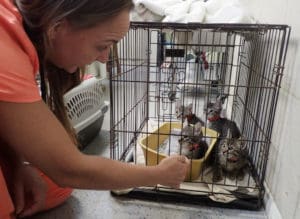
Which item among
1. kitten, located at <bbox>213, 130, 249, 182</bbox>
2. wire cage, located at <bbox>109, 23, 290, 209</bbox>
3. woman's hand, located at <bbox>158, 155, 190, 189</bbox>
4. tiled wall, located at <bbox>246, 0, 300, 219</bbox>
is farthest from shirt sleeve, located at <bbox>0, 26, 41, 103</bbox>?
kitten, located at <bbox>213, 130, 249, 182</bbox>

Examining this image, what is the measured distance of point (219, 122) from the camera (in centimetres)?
145

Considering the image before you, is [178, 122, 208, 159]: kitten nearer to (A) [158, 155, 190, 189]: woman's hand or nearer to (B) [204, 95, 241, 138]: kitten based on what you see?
(B) [204, 95, 241, 138]: kitten

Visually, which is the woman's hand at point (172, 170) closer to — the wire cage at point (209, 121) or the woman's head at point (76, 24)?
the woman's head at point (76, 24)

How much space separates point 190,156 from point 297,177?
42 cm

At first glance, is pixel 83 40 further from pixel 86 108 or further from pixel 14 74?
pixel 86 108

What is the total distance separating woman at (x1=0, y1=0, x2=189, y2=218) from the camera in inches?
16.9

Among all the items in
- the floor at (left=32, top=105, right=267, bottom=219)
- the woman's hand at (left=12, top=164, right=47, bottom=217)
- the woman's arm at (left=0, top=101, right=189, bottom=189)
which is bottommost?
the floor at (left=32, top=105, right=267, bottom=219)

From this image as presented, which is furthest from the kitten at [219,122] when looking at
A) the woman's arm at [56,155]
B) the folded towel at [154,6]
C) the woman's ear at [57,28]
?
the woman's ear at [57,28]

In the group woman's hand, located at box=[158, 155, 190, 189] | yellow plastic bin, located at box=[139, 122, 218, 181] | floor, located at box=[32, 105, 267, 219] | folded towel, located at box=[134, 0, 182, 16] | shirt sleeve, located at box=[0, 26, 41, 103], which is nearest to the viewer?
shirt sleeve, located at box=[0, 26, 41, 103]

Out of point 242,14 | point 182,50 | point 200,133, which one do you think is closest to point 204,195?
point 200,133

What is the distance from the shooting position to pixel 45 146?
0.46 metres

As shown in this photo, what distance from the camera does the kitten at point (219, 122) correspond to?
137cm

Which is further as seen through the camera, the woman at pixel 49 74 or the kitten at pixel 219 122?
the kitten at pixel 219 122

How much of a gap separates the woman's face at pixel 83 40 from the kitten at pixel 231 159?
28.6 inches
